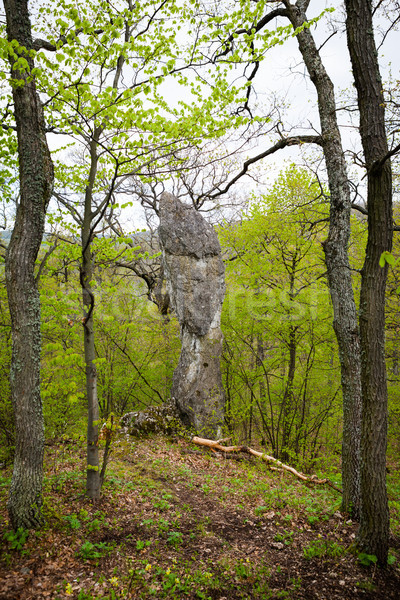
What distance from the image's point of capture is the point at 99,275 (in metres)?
10.5

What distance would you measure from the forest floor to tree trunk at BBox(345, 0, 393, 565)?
0.39 meters

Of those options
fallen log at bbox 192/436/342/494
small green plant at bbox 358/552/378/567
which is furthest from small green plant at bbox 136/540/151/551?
fallen log at bbox 192/436/342/494

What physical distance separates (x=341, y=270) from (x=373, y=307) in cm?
140

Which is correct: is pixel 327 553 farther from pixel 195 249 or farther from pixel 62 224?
pixel 195 249

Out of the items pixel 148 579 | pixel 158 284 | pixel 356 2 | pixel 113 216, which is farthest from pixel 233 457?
pixel 113 216

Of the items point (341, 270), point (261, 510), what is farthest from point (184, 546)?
point (341, 270)

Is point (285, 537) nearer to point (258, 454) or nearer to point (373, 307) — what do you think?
point (373, 307)

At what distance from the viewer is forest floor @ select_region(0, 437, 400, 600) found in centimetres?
295

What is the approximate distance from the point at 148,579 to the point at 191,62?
5960 mm

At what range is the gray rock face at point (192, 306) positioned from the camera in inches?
347

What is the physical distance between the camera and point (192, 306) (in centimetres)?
896

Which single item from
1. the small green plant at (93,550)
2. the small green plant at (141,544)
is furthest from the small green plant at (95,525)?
the small green plant at (141,544)

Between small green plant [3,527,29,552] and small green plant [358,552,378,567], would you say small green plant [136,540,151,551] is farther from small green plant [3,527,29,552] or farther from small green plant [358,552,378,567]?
small green plant [358,552,378,567]

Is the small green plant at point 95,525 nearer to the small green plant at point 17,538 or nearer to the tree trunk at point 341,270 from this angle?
the small green plant at point 17,538
